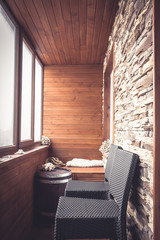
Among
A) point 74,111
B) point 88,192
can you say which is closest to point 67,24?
point 74,111

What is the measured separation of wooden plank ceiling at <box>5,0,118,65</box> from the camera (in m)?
2.41

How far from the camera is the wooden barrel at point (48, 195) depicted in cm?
262

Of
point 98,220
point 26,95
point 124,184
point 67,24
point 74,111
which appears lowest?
point 98,220

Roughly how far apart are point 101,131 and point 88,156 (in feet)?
2.02

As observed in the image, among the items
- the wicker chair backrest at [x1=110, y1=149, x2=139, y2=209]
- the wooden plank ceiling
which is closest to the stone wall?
the wicker chair backrest at [x1=110, y1=149, x2=139, y2=209]

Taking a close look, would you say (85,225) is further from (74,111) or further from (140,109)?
(74,111)

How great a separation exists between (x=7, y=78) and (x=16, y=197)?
134cm

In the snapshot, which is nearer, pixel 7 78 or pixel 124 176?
pixel 124 176

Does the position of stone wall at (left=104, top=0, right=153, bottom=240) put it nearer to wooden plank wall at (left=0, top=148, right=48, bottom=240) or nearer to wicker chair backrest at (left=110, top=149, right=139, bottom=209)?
wicker chair backrest at (left=110, top=149, right=139, bottom=209)

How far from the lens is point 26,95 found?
10.5 feet

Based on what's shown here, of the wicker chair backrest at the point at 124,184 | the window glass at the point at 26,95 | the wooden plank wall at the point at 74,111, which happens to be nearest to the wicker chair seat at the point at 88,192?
the wicker chair backrest at the point at 124,184

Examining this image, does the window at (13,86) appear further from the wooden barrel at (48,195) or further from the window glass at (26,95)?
the wooden barrel at (48,195)

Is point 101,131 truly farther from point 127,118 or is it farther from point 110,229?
point 110,229

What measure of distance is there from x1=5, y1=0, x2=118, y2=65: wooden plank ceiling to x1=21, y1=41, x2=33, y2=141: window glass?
0.32 meters
